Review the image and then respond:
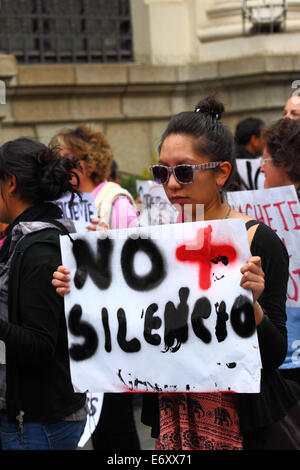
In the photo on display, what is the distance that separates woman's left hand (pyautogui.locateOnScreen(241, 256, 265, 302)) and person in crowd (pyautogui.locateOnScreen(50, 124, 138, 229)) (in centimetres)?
264

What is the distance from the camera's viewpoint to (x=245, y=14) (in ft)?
30.0

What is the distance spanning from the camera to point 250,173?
545cm

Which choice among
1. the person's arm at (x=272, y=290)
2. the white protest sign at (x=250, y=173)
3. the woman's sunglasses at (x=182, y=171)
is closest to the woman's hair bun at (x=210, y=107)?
the woman's sunglasses at (x=182, y=171)

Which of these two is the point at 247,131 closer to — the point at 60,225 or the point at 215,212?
the point at 60,225

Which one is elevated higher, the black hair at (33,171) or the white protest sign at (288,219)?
the black hair at (33,171)

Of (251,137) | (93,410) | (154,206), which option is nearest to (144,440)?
(93,410)

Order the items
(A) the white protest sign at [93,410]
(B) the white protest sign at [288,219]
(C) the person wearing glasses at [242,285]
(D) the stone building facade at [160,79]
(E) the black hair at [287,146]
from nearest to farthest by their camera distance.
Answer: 1. (C) the person wearing glasses at [242,285]
2. (B) the white protest sign at [288,219]
3. (E) the black hair at [287,146]
4. (A) the white protest sign at [93,410]
5. (D) the stone building facade at [160,79]

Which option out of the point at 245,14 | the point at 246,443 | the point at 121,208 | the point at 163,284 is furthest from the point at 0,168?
the point at 245,14

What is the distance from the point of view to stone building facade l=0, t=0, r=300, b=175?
8.97 meters

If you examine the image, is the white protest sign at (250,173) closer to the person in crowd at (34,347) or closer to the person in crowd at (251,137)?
the person in crowd at (251,137)

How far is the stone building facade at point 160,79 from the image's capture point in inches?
353

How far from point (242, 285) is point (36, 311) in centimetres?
81

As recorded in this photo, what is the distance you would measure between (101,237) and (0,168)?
26.5 inches

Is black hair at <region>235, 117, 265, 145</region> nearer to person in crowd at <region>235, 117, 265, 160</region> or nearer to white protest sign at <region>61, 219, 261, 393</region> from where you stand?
person in crowd at <region>235, 117, 265, 160</region>
